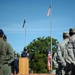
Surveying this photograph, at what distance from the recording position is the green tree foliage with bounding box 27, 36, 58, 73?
96.2m

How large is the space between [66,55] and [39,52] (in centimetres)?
9341

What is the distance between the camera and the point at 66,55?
916 centimetres

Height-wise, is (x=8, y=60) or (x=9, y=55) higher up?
(x=9, y=55)

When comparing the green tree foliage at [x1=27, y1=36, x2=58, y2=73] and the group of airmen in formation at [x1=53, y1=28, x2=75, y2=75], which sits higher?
the green tree foliage at [x1=27, y1=36, x2=58, y2=73]

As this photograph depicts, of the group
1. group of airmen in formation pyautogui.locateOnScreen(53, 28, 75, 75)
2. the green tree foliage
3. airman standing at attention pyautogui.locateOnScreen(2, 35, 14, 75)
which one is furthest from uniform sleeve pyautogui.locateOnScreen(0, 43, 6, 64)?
the green tree foliage

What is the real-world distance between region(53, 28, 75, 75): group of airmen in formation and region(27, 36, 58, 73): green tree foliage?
275 feet

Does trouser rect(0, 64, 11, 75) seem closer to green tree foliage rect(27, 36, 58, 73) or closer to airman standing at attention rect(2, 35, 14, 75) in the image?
airman standing at attention rect(2, 35, 14, 75)

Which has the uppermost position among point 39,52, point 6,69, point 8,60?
point 39,52

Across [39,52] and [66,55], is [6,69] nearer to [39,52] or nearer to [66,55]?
[66,55]

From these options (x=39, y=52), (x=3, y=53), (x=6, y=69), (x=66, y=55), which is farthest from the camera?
A: (x=39, y=52)

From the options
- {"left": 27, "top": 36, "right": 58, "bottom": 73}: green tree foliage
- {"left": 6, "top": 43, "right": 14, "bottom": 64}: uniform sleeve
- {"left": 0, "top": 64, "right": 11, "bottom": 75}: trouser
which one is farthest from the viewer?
{"left": 27, "top": 36, "right": 58, "bottom": 73}: green tree foliage

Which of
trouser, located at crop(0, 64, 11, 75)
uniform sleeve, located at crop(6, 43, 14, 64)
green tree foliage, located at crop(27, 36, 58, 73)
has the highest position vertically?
green tree foliage, located at crop(27, 36, 58, 73)

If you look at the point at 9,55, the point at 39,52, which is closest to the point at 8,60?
the point at 9,55

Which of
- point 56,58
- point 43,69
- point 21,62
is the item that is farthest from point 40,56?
point 56,58
